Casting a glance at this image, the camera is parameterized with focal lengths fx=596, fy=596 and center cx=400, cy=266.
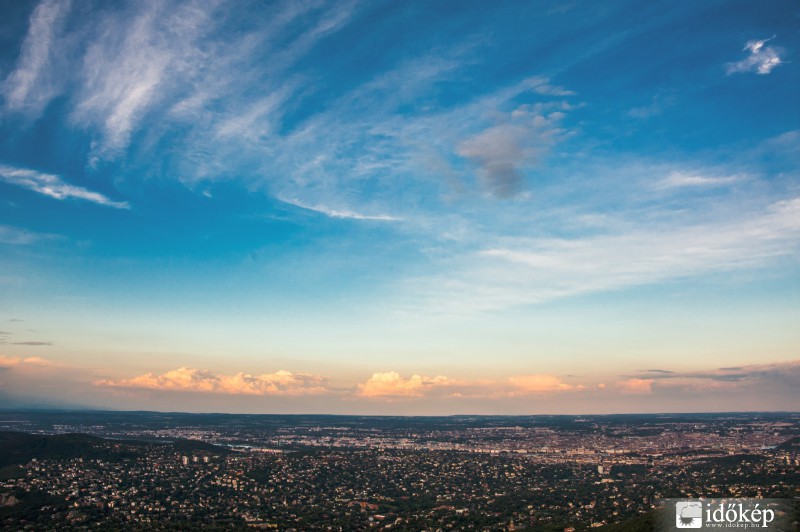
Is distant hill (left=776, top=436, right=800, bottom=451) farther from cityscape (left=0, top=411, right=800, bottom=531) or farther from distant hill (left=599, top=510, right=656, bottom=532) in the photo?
distant hill (left=599, top=510, right=656, bottom=532)

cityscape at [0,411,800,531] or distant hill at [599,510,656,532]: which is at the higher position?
distant hill at [599,510,656,532]

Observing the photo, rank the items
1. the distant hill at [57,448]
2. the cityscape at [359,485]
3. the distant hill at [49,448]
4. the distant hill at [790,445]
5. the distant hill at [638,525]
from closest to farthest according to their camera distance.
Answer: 1. the distant hill at [638,525]
2. the cityscape at [359,485]
3. the distant hill at [49,448]
4. the distant hill at [57,448]
5. the distant hill at [790,445]

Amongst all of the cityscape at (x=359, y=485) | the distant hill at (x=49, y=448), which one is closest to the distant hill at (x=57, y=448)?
the distant hill at (x=49, y=448)

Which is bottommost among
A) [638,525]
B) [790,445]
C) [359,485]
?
[359,485]

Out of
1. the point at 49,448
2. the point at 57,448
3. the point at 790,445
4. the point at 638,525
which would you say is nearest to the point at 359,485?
Answer: the point at 638,525

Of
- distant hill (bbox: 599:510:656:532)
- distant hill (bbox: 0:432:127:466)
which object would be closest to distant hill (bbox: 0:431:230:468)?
distant hill (bbox: 0:432:127:466)

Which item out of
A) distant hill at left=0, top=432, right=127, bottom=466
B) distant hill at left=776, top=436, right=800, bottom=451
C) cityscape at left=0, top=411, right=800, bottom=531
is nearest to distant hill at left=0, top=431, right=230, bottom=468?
distant hill at left=0, top=432, right=127, bottom=466

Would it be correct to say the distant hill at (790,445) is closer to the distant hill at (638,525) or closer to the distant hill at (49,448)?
the distant hill at (638,525)

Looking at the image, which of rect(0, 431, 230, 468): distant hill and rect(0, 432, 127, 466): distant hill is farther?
rect(0, 431, 230, 468): distant hill

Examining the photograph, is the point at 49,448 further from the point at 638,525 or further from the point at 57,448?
the point at 638,525

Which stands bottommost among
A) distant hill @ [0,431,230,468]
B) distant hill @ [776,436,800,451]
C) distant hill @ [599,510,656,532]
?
distant hill @ [776,436,800,451]

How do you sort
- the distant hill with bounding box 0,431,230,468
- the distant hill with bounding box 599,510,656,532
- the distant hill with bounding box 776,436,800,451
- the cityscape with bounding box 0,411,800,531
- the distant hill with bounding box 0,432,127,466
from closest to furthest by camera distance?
1. the distant hill with bounding box 599,510,656,532
2. the cityscape with bounding box 0,411,800,531
3. the distant hill with bounding box 0,432,127,466
4. the distant hill with bounding box 0,431,230,468
5. the distant hill with bounding box 776,436,800,451

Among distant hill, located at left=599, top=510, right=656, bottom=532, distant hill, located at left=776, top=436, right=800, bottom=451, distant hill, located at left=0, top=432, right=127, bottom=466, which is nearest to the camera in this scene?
distant hill, located at left=599, top=510, right=656, bottom=532
